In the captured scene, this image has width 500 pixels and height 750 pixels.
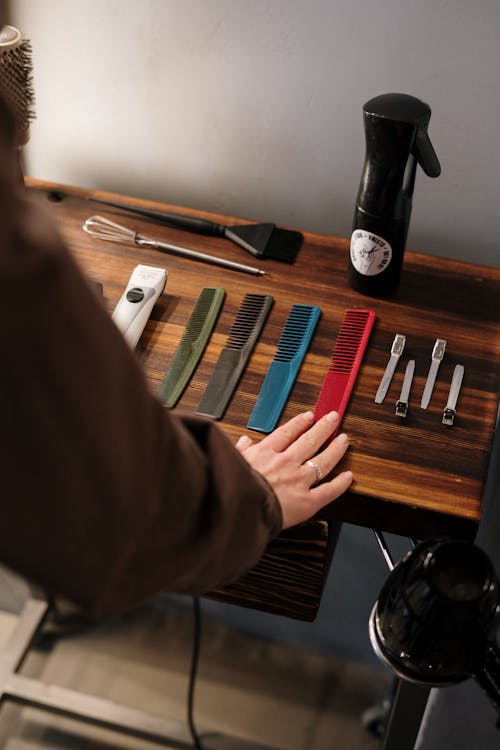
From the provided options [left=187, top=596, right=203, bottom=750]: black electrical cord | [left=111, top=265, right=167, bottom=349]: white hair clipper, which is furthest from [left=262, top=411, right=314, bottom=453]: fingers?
[left=187, top=596, right=203, bottom=750]: black electrical cord

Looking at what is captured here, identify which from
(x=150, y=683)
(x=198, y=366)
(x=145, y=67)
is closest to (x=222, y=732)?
(x=150, y=683)

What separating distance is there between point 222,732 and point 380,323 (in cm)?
90

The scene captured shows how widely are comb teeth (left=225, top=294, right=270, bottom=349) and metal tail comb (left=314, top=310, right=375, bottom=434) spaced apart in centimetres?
11

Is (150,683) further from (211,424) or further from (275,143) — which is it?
(211,424)

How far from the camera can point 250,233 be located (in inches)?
49.6

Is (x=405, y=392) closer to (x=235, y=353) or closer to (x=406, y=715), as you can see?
(x=235, y=353)

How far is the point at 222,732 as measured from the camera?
5.33ft

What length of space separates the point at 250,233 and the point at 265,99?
190 mm

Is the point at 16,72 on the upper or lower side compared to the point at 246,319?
upper

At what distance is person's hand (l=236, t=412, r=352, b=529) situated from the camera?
90 cm

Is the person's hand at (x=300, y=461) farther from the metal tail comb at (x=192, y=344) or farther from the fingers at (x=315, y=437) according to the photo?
the metal tail comb at (x=192, y=344)

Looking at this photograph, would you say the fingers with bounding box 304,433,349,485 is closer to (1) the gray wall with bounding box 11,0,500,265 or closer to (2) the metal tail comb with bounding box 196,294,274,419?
(2) the metal tail comb with bounding box 196,294,274,419

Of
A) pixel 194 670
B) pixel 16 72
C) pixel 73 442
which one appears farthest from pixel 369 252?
pixel 194 670

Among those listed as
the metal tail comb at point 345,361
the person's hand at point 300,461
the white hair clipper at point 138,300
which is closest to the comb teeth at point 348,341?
the metal tail comb at point 345,361
